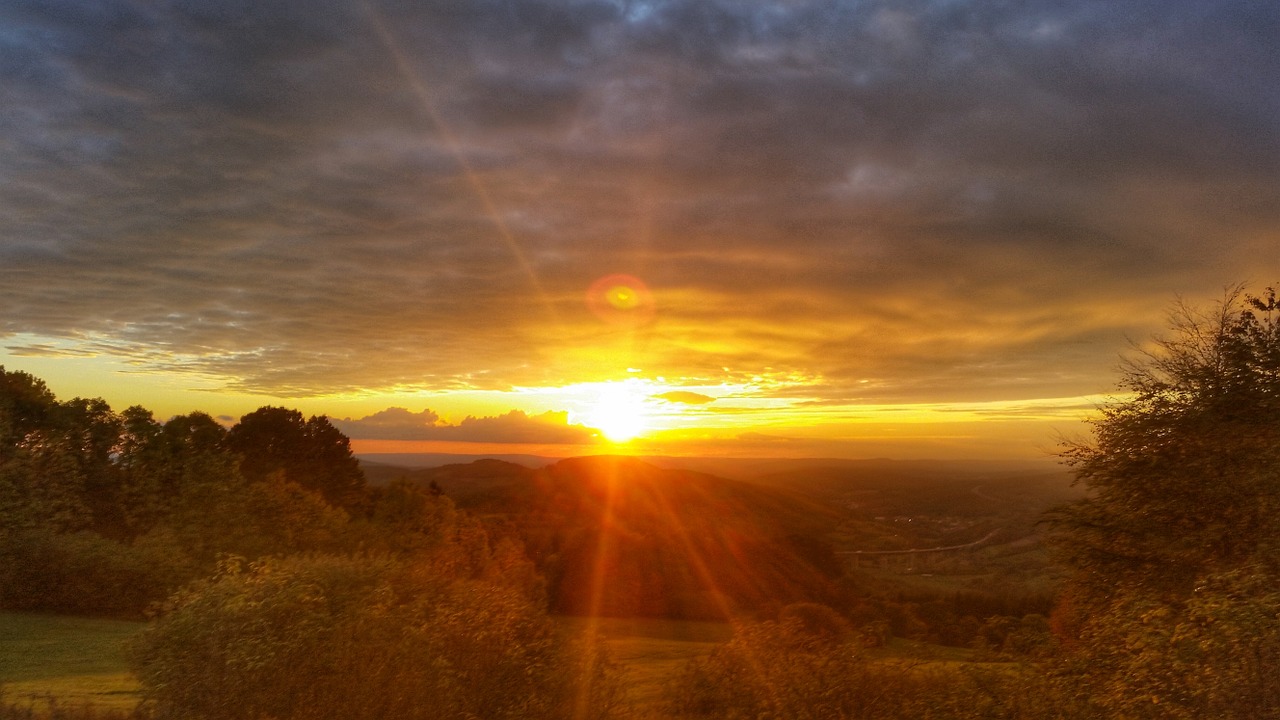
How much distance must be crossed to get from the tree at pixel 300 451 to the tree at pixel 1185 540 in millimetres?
52829

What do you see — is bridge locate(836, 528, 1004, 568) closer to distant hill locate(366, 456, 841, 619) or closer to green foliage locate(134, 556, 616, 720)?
distant hill locate(366, 456, 841, 619)

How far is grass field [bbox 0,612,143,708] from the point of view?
14.9 metres

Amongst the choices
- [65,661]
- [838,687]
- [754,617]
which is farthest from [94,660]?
[838,687]

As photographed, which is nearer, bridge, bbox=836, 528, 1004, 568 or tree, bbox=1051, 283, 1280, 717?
tree, bbox=1051, 283, 1280, 717

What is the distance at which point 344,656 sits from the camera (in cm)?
1272

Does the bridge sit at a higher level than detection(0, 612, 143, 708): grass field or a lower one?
lower

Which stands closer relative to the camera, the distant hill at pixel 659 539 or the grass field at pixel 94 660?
the grass field at pixel 94 660

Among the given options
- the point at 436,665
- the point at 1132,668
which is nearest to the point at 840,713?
the point at 1132,668

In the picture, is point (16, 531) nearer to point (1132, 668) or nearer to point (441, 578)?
point (441, 578)

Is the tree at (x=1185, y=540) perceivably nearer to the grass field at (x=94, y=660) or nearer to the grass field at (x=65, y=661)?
the grass field at (x=94, y=660)

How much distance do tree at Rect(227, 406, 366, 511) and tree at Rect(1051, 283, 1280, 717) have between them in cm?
5283

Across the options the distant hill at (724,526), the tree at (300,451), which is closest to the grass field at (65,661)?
the distant hill at (724,526)

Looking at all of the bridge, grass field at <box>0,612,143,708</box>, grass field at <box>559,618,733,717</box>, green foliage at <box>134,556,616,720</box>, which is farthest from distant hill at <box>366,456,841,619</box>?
green foliage at <box>134,556,616,720</box>

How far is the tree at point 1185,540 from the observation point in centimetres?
1040
